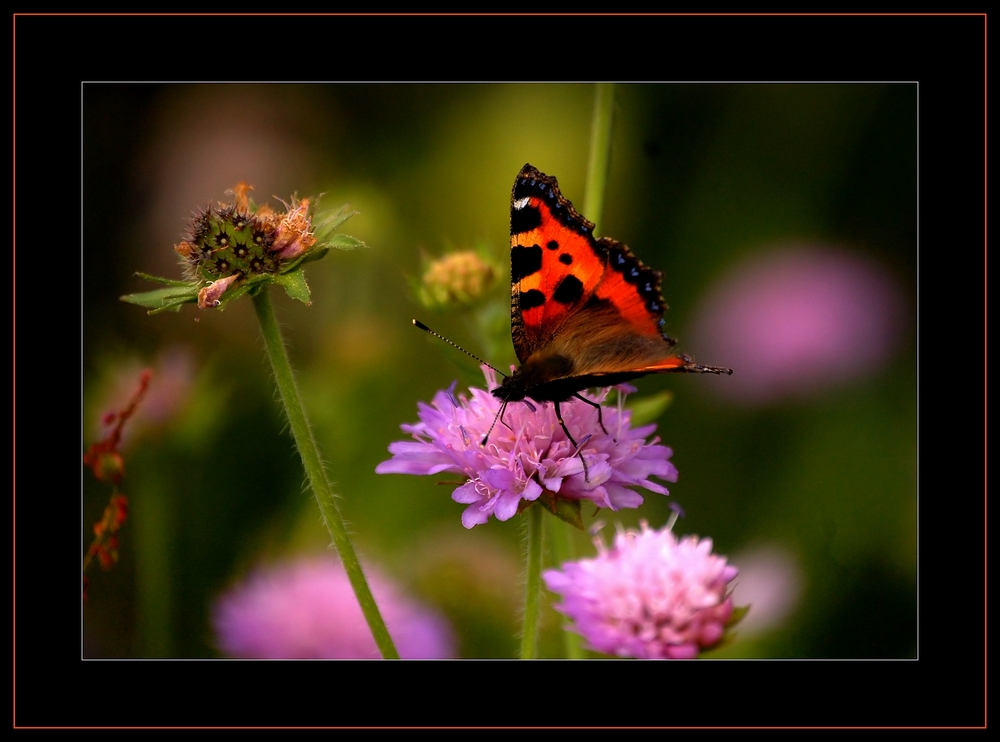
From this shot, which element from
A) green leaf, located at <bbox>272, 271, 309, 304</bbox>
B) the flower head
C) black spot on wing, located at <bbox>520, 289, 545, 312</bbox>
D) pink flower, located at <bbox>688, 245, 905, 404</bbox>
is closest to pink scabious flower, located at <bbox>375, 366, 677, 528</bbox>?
black spot on wing, located at <bbox>520, 289, 545, 312</bbox>

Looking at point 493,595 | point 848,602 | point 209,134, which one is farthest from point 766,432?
point 209,134

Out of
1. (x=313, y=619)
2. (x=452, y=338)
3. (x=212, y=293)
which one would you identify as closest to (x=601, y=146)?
(x=212, y=293)

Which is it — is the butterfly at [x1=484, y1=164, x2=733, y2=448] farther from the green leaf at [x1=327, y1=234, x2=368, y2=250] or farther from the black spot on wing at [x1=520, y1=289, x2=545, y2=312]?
the green leaf at [x1=327, y1=234, x2=368, y2=250]

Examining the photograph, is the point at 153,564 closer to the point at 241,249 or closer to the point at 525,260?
the point at 241,249

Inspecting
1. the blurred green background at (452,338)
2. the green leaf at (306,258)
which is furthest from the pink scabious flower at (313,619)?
the green leaf at (306,258)

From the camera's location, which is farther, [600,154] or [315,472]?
[600,154]
